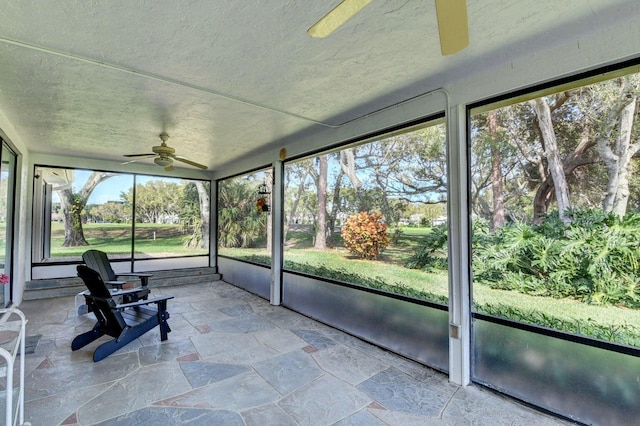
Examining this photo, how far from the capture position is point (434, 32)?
1.89 meters

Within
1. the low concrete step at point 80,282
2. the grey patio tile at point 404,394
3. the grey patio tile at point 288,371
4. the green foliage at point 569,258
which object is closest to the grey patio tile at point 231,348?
the grey patio tile at point 288,371

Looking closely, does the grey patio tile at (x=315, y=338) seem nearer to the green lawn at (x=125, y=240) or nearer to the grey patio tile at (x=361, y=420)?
the grey patio tile at (x=361, y=420)

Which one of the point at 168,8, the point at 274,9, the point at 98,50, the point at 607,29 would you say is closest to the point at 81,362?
the point at 98,50

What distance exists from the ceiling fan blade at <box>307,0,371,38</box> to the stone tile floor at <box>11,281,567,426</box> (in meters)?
2.36

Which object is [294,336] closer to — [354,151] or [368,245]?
[368,245]

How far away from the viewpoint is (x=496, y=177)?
103 inches

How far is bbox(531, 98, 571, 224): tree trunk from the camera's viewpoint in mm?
2236

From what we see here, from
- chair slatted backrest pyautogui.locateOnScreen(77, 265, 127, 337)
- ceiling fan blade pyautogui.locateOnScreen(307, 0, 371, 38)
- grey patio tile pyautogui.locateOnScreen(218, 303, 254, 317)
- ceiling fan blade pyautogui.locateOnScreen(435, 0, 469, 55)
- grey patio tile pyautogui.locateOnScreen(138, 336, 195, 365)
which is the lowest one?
grey patio tile pyautogui.locateOnScreen(218, 303, 254, 317)

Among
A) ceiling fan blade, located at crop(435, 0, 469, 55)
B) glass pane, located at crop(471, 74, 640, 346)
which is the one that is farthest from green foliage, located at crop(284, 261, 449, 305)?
ceiling fan blade, located at crop(435, 0, 469, 55)

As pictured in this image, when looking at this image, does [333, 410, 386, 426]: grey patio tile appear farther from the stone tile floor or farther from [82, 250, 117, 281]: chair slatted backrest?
[82, 250, 117, 281]: chair slatted backrest

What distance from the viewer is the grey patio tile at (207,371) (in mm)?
2554

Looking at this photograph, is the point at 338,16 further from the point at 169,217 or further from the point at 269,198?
the point at 169,217

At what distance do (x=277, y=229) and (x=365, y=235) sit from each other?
176 cm

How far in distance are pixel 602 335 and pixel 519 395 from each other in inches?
29.6
